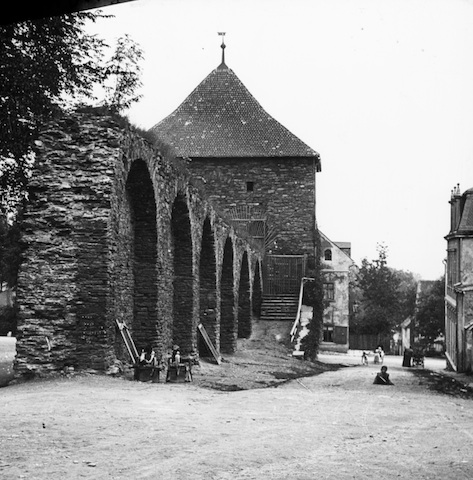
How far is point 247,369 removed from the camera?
62.5 feet

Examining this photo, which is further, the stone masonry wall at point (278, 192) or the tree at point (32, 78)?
the stone masonry wall at point (278, 192)

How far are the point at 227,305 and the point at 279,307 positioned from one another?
761cm

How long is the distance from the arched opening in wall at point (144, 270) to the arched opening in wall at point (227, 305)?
8540mm

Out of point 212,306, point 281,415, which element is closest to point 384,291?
point 212,306

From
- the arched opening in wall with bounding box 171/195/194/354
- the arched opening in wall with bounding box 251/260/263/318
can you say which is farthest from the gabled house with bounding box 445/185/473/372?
the arched opening in wall with bounding box 171/195/194/354

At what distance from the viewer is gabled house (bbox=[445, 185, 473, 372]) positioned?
2814 cm

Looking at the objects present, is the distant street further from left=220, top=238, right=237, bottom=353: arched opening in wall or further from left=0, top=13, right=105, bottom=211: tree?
left=220, top=238, right=237, bottom=353: arched opening in wall

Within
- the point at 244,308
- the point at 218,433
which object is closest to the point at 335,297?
the point at 244,308

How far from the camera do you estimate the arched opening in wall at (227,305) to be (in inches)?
931

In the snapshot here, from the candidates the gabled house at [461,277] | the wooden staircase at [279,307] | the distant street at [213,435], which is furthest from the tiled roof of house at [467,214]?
the distant street at [213,435]

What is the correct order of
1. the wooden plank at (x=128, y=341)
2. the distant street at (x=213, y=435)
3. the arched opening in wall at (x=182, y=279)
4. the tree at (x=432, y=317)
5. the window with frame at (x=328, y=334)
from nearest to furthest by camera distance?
the distant street at (x=213, y=435) → the wooden plank at (x=128, y=341) → the arched opening in wall at (x=182, y=279) → the window with frame at (x=328, y=334) → the tree at (x=432, y=317)

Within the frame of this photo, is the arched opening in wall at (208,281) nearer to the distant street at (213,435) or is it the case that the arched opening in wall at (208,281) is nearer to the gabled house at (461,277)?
the distant street at (213,435)

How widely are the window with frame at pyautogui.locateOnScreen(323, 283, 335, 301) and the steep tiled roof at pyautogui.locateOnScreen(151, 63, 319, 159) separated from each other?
14363mm

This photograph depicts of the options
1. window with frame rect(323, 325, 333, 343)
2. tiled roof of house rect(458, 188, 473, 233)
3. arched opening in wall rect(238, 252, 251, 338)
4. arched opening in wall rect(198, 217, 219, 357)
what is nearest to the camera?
arched opening in wall rect(198, 217, 219, 357)
